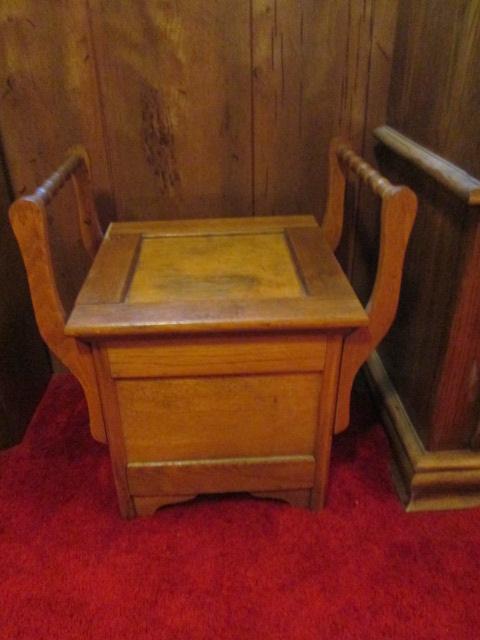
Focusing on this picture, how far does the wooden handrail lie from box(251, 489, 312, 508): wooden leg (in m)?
0.60

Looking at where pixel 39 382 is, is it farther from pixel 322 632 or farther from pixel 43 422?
pixel 322 632

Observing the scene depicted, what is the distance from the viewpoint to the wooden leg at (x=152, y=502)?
1005 mm

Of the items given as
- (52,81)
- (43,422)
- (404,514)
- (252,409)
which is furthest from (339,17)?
(43,422)

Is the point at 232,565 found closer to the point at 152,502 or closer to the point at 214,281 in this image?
the point at 152,502

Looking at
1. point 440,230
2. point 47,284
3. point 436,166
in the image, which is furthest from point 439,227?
point 47,284

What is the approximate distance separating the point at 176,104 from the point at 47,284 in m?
0.54

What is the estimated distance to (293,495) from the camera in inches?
40.3

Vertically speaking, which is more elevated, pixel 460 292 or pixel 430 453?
pixel 460 292

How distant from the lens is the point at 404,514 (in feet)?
3.37

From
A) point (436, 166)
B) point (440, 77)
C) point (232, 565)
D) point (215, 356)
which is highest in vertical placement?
point (440, 77)

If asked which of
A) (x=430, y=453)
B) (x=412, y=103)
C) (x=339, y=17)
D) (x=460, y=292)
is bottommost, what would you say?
(x=430, y=453)

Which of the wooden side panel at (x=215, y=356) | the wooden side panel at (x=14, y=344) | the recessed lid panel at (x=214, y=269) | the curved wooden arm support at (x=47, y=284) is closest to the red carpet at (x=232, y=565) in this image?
the wooden side panel at (x=14, y=344)

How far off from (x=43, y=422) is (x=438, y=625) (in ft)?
3.06

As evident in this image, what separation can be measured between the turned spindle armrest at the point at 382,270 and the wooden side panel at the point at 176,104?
0.27 meters
